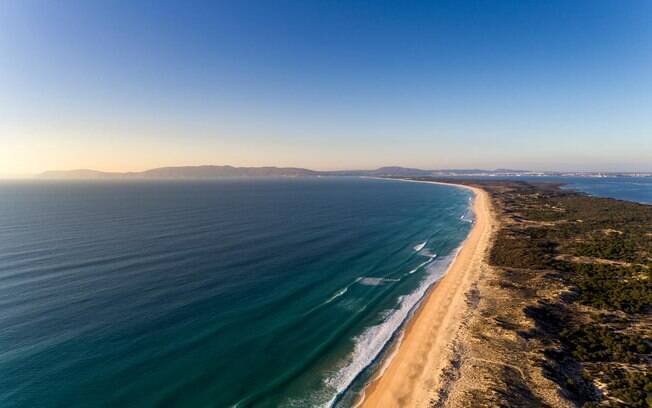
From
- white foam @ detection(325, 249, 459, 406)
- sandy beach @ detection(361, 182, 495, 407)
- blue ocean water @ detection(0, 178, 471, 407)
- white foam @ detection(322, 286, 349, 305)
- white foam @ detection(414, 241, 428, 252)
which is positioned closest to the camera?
sandy beach @ detection(361, 182, 495, 407)

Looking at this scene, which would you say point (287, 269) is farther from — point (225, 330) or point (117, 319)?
point (117, 319)

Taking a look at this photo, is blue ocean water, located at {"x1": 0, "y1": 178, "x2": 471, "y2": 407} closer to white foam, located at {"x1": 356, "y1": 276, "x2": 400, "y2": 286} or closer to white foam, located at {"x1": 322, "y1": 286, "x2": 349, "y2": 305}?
white foam, located at {"x1": 322, "y1": 286, "x2": 349, "y2": 305}

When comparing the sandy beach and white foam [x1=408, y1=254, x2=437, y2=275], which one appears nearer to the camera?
the sandy beach

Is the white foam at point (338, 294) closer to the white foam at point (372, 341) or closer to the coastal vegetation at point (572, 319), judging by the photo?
the white foam at point (372, 341)

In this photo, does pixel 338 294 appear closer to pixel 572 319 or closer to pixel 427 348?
pixel 427 348

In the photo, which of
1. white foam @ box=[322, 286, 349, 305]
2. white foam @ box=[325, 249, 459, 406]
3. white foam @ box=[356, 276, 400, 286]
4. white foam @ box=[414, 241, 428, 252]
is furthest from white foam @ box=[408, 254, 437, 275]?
white foam @ box=[322, 286, 349, 305]

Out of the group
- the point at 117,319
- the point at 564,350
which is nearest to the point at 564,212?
the point at 564,350
